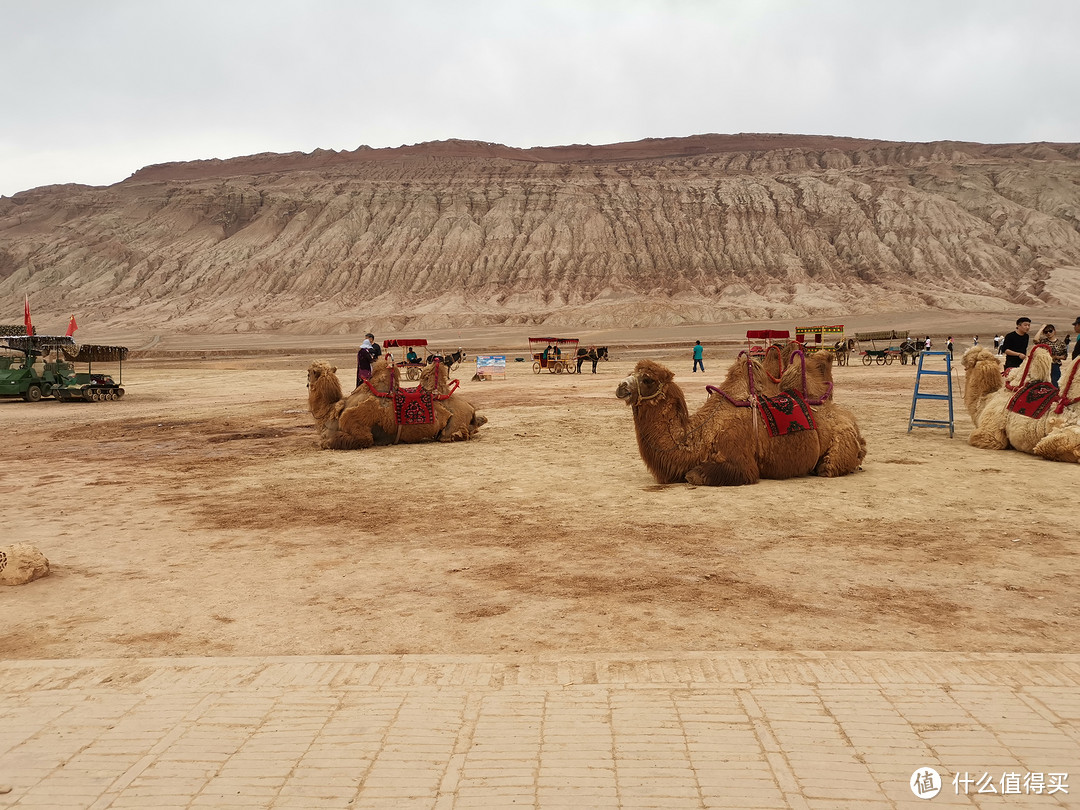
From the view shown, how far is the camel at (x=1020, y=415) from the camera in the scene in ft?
37.6

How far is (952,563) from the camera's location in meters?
6.82

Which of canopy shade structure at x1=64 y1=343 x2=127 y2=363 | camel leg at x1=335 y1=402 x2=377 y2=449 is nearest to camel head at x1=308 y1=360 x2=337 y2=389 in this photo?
camel leg at x1=335 y1=402 x2=377 y2=449

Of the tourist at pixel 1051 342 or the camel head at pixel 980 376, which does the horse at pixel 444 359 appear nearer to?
the camel head at pixel 980 376

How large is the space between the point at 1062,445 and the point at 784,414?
4103mm

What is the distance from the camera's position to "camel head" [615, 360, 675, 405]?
10.0 meters

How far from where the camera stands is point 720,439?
1009cm

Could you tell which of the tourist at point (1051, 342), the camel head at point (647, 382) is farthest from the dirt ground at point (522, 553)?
the tourist at point (1051, 342)

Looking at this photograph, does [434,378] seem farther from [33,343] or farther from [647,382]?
[33,343]

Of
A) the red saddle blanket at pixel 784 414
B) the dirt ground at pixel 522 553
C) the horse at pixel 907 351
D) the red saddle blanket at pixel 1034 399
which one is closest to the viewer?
the dirt ground at pixel 522 553

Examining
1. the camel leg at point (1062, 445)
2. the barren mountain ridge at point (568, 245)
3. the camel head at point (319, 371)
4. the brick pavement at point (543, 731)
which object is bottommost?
the brick pavement at point (543, 731)

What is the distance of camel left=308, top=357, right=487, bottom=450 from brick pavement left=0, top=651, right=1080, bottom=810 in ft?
29.6

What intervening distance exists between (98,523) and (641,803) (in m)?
7.32

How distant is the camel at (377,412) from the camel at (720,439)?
547 cm

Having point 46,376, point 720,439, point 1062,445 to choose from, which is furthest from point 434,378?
point 46,376
